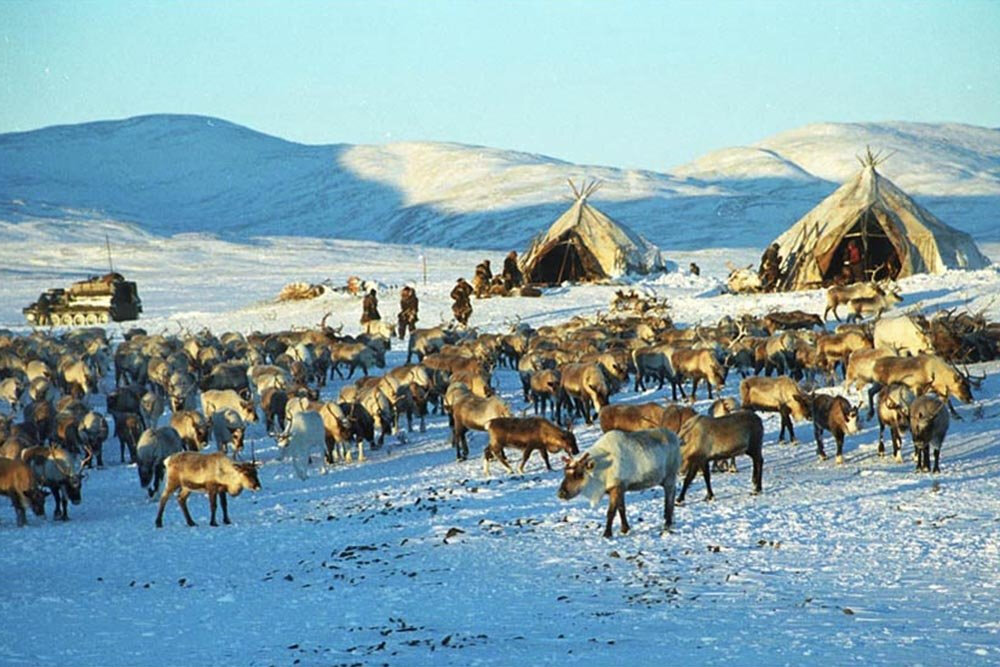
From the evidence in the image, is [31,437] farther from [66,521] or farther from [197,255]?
[197,255]

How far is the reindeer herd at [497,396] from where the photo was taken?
15930mm

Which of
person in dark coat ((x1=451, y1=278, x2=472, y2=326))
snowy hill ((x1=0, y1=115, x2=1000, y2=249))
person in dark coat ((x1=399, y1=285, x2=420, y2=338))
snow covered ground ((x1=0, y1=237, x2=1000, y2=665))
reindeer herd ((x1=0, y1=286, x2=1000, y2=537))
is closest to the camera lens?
snow covered ground ((x1=0, y1=237, x2=1000, y2=665))

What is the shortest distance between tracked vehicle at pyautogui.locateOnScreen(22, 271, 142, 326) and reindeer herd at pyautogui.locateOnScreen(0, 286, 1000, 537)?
12903mm

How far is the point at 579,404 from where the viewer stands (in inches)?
912

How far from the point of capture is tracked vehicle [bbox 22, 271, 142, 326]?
4925 centimetres

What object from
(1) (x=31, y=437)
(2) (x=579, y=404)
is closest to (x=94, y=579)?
(1) (x=31, y=437)

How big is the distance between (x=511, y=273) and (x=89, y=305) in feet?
54.5

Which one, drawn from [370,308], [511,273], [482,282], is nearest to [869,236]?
[511,273]

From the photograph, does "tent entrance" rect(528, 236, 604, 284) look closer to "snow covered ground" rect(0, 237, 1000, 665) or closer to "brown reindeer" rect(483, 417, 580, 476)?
"snow covered ground" rect(0, 237, 1000, 665)

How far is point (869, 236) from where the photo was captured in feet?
159

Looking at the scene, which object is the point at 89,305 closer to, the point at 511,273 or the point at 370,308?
the point at 370,308

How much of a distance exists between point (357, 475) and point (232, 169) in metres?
176

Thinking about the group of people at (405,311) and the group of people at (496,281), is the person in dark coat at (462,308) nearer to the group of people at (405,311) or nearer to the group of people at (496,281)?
the group of people at (405,311)

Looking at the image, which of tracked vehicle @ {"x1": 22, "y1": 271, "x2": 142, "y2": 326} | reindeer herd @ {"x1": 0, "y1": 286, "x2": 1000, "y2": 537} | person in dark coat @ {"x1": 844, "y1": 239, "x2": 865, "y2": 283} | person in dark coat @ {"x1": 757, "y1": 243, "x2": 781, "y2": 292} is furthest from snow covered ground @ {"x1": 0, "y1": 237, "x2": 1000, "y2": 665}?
tracked vehicle @ {"x1": 22, "y1": 271, "x2": 142, "y2": 326}
